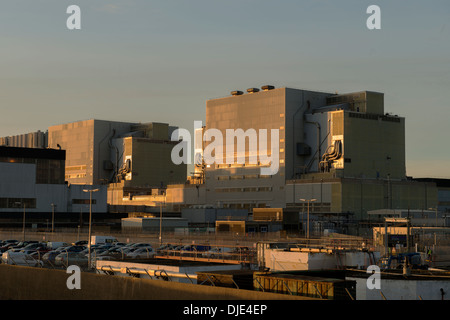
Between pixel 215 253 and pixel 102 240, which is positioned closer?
pixel 215 253

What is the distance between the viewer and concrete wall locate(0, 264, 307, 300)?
29.6 metres

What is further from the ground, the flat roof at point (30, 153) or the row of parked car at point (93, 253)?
the flat roof at point (30, 153)

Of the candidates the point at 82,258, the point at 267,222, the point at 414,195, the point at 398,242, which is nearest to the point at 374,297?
the point at 82,258

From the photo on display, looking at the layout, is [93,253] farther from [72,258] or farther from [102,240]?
[102,240]

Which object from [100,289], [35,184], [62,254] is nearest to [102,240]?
[62,254]

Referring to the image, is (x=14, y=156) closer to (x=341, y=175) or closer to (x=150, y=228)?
(x=150, y=228)

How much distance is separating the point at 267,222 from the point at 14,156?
2400 inches

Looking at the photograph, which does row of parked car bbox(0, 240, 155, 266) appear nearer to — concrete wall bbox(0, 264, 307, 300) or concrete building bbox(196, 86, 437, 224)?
concrete wall bbox(0, 264, 307, 300)

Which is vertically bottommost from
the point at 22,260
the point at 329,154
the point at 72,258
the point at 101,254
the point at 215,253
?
the point at 72,258

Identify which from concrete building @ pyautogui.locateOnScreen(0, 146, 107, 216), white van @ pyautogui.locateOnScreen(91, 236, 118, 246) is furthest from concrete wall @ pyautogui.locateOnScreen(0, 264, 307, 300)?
concrete building @ pyautogui.locateOnScreen(0, 146, 107, 216)

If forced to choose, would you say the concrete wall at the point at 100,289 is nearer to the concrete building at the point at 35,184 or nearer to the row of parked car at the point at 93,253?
the row of parked car at the point at 93,253

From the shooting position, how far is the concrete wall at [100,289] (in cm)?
2964

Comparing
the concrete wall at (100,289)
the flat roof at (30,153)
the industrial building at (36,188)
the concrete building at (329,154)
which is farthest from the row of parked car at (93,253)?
the concrete building at (329,154)

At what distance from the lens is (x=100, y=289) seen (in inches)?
1478
